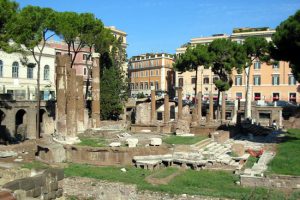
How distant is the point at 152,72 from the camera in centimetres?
7625

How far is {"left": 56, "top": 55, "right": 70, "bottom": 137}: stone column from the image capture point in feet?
77.6

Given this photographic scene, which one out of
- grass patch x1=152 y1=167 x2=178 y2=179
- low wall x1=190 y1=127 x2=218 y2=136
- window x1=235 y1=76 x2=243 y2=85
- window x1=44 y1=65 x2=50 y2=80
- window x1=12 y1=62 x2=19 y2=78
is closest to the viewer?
grass patch x1=152 y1=167 x2=178 y2=179

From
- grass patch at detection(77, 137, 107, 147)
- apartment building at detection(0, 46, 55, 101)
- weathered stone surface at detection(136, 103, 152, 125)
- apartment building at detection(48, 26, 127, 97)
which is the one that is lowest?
grass patch at detection(77, 137, 107, 147)

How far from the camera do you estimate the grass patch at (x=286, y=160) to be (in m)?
17.5

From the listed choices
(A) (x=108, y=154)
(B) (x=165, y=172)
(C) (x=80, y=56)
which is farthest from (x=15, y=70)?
(B) (x=165, y=172)

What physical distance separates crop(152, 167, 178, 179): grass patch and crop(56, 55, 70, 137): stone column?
7.74 meters

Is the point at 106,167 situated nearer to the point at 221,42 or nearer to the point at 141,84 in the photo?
the point at 221,42

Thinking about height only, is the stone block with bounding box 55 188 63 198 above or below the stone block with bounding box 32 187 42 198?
below

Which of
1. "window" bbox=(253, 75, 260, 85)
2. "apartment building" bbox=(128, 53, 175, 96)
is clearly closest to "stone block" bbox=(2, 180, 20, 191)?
"window" bbox=(253, 75, 260, 85)

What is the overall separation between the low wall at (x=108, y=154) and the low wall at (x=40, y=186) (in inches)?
328

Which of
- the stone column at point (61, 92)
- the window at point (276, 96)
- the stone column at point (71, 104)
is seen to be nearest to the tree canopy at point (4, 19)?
the stone column at point (61, 92)

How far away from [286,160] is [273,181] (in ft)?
13.7

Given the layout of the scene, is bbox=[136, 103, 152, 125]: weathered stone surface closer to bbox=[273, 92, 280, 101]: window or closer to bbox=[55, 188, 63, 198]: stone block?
bbox=[273, 92, 280, 101]: window

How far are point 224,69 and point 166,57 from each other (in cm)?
3151
